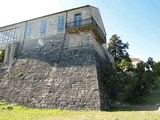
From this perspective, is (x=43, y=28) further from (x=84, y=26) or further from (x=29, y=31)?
(x=84, y=26)

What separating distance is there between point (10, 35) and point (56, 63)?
404 inches

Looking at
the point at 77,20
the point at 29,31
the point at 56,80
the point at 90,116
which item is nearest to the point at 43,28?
the point at 29,31

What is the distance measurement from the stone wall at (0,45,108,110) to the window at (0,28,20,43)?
464 cm

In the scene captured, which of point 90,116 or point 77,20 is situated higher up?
point 77,20

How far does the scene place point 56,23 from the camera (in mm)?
19547

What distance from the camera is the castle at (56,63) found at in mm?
13562

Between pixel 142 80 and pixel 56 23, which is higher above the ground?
pixel 56 23

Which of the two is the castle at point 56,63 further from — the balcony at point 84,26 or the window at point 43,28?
the window at point 43,28

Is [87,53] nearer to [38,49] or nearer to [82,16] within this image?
[82,16]

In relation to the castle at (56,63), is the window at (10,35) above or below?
above

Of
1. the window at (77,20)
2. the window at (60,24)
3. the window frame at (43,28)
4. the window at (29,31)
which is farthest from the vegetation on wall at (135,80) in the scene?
the window at (29,31)

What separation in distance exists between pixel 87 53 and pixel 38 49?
22.2ft

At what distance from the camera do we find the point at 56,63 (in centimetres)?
1691

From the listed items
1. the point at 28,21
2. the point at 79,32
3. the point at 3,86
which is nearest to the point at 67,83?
the point at 79,32
